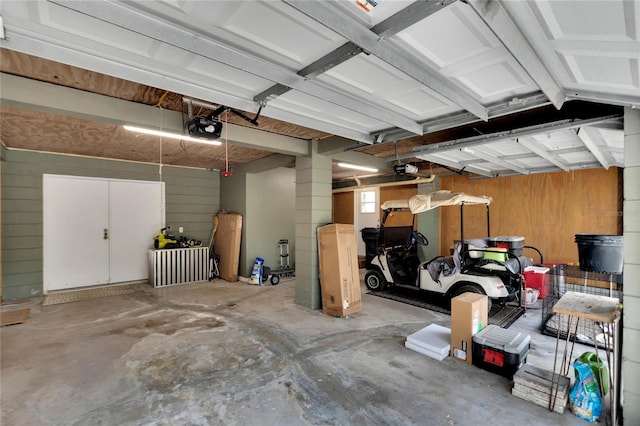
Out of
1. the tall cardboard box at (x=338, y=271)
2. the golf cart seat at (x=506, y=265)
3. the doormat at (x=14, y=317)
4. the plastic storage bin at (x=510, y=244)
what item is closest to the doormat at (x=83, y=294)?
the doormat at (x=14, y=317)

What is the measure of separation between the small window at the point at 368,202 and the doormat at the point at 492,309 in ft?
14.4

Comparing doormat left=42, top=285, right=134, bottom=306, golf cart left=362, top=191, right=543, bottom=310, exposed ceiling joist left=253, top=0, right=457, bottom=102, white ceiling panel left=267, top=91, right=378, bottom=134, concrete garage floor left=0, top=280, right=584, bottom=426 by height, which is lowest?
doormat left=42, top=285, right=134, bottom=306

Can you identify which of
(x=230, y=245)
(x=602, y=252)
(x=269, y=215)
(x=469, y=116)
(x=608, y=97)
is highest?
(x=469, y=116)

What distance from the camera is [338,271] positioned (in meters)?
4.55

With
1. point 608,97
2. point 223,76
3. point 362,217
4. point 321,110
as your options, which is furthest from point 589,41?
point 362,217

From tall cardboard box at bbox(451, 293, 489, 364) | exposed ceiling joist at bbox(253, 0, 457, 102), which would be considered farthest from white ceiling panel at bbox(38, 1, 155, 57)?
tall cardboard box at bbox(451, 293, 489, 364)

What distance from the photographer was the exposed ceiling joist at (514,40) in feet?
4.41

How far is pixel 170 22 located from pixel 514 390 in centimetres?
374

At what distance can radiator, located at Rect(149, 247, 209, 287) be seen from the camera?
6562mm

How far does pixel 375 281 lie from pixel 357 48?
5.07 metres

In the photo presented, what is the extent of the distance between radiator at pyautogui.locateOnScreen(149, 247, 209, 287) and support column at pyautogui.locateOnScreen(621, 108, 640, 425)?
7.14 meters

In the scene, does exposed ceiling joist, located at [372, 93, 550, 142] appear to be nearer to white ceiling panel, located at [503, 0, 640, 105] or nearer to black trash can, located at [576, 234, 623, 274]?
white ceiling panel, located at [503, 0, 640, 105]

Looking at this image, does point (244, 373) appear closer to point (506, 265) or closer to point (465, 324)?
point (465, 324)

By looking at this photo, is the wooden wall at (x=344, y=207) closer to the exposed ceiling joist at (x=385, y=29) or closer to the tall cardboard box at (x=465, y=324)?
the tall cardboard box at (x=465, y=324)
